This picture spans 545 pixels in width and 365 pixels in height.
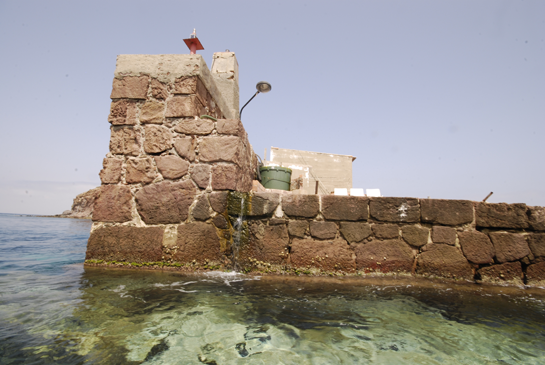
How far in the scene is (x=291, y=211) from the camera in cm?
338

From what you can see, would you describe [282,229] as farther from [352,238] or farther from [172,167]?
[172,167]

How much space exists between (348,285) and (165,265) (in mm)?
2120

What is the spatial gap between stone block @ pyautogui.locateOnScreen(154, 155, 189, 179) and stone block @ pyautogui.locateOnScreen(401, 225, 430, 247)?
2788 mm

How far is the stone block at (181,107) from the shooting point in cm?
351

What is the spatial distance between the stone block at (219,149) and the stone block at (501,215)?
3.05 meters

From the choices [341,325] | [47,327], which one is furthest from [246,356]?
[47,327]

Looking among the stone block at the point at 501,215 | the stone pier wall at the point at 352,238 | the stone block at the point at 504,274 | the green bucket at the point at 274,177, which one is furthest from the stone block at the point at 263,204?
the stone block at the point at 504,274

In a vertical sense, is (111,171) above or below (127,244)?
above

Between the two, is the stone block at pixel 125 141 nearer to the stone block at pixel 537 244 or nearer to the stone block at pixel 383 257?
the stone block at pixel 383 257

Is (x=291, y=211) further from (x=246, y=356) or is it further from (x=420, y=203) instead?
(x=246, y=356)

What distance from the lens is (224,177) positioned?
3.41m

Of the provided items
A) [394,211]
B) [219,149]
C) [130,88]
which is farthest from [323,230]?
[130,88]

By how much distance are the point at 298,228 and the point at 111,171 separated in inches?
95.9

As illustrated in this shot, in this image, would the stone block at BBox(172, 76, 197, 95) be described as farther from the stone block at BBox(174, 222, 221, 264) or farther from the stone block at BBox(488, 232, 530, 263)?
the stone block at BBox(488, 232, 530, 263)
